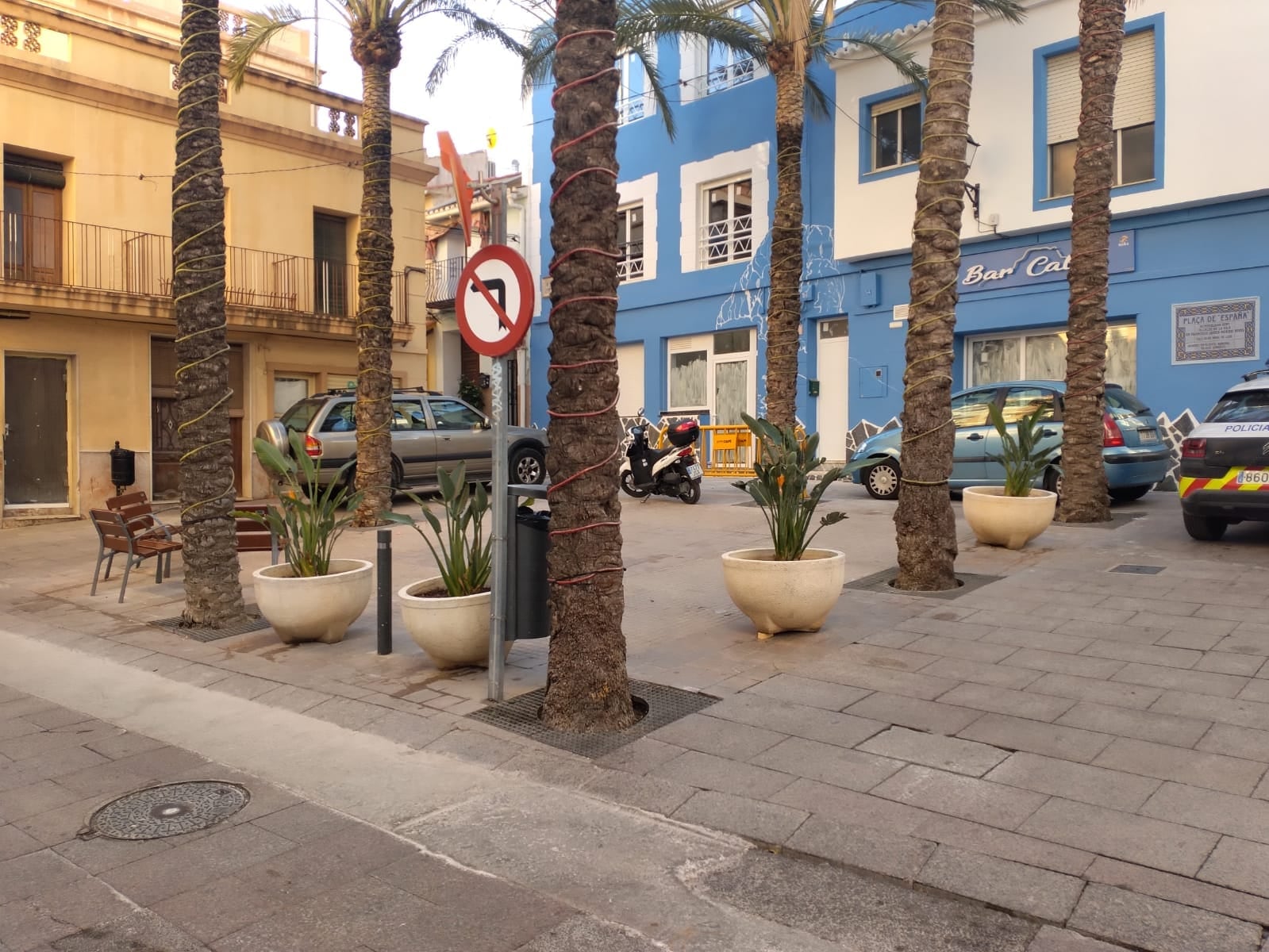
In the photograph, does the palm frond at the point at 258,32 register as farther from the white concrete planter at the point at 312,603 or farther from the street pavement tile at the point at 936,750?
the street pavement tile at the point at 936,750

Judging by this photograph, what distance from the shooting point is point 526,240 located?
28.8 meters

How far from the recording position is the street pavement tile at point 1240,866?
126 inches

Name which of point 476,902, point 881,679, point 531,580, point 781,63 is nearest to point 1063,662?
point 881,679

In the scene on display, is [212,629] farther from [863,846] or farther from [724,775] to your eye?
[863,846]

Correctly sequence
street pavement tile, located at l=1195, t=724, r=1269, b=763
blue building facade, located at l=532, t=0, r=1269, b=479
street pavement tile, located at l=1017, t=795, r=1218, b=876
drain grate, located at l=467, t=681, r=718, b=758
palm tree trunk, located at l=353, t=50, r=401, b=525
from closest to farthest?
street pavement tile, located at l=1017, t=795, r=1218, b=876, street pavement tile, located at l=1195, t=724, r=1269, b=763, drain grate, located at l=467, t=681, r=718, b=758, palm tree trunk, located at l=353, t=50, r=401, b=525, blue building facade, located at l=532, t=0, r=1269, b=479

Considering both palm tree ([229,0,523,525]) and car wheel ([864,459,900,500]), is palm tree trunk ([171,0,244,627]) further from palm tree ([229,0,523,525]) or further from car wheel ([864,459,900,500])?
car wheel ([864,459,900,500])

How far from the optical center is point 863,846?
361 centimetres

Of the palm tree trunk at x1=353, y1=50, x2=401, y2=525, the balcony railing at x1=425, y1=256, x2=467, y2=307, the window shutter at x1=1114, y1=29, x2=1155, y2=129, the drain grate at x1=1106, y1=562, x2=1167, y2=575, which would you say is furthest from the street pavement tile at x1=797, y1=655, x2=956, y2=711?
the balcony railing at x1=425, y1=256, x2=467, y2=307

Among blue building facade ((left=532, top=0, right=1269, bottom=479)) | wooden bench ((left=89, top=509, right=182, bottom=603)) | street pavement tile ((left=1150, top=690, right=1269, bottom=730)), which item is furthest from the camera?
blue building facade ((left=532, top=0, right=1269, bottom=479))

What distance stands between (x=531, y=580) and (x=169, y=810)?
82.1 inches

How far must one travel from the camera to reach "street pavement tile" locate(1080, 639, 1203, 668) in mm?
5703

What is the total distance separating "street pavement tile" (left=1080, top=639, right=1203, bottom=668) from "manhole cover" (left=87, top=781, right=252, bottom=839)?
466cm

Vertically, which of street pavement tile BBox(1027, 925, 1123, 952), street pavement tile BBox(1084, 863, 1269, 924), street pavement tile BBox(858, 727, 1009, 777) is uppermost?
street pavement tile BBox(858, 727, 1009, 777)

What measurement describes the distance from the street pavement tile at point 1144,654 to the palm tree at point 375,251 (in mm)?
8793
